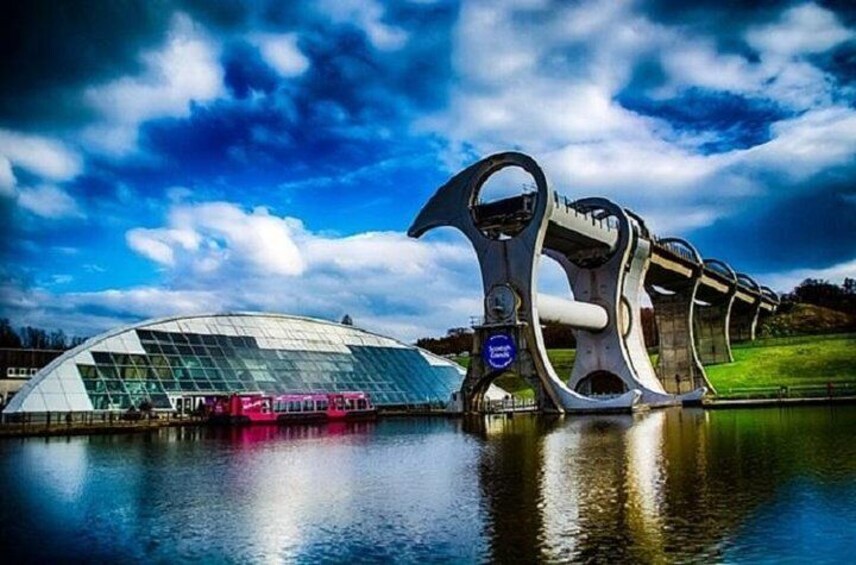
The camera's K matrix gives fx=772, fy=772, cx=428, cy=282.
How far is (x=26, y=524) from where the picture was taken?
1642cm

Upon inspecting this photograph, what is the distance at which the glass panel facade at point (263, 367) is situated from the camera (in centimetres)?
5250

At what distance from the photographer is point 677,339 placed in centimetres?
8281

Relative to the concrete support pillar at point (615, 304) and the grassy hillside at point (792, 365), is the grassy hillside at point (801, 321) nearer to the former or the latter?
the grassy hillside at point (792, 365)

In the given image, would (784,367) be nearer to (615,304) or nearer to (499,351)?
(615,304)

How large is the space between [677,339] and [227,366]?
4821 cm

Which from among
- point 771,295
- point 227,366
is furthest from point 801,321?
point 227,366

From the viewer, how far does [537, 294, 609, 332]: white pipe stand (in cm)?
5509

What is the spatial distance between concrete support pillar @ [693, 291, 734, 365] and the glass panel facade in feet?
113

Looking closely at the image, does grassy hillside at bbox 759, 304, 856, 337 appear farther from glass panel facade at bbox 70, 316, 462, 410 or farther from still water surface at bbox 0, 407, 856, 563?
still water surface at bbox 0, 407, 856, 563

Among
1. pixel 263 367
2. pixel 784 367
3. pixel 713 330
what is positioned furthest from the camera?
pixel 713 330

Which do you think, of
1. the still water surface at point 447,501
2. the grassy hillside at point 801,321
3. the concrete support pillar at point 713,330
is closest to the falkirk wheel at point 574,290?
the concrete support pillar at point 713,330

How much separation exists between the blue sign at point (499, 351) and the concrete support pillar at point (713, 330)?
49519 mm

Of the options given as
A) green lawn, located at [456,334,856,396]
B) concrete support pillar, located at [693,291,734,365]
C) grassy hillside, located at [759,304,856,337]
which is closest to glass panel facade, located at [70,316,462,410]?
green lawn, located at [456,334,856,396]

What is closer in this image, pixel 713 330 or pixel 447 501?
pixel 447 501
